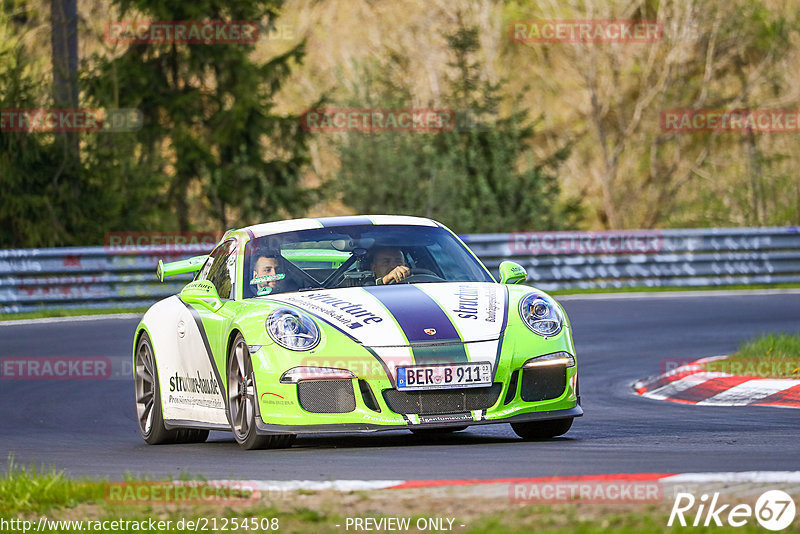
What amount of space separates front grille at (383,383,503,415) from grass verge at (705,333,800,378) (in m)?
4.28

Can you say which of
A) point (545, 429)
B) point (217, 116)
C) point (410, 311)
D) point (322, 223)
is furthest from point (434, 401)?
point (217, 116)

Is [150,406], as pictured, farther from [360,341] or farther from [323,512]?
[323,512]

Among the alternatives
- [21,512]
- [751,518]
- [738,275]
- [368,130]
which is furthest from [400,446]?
[368,130]

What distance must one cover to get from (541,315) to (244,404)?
1.77m

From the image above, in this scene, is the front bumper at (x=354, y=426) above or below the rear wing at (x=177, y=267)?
below

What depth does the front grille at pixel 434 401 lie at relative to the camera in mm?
7969

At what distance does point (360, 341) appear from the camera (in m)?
8.02

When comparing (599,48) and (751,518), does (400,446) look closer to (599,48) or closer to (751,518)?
(751,518)

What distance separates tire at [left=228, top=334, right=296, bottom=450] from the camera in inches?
325

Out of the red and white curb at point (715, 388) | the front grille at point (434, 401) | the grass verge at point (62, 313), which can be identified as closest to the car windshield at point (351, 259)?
the front grille at point (434, 401)

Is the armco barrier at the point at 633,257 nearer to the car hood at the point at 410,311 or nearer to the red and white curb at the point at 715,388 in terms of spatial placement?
the red and white curb at the point at 715,388

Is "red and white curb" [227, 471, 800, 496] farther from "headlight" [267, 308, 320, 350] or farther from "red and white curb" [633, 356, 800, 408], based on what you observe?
"red and white curb" [633, 356, 800, 408]

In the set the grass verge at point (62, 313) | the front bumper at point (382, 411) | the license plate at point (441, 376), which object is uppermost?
the license plate at point (441, 376)

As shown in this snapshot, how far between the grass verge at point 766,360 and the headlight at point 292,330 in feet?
15.8
